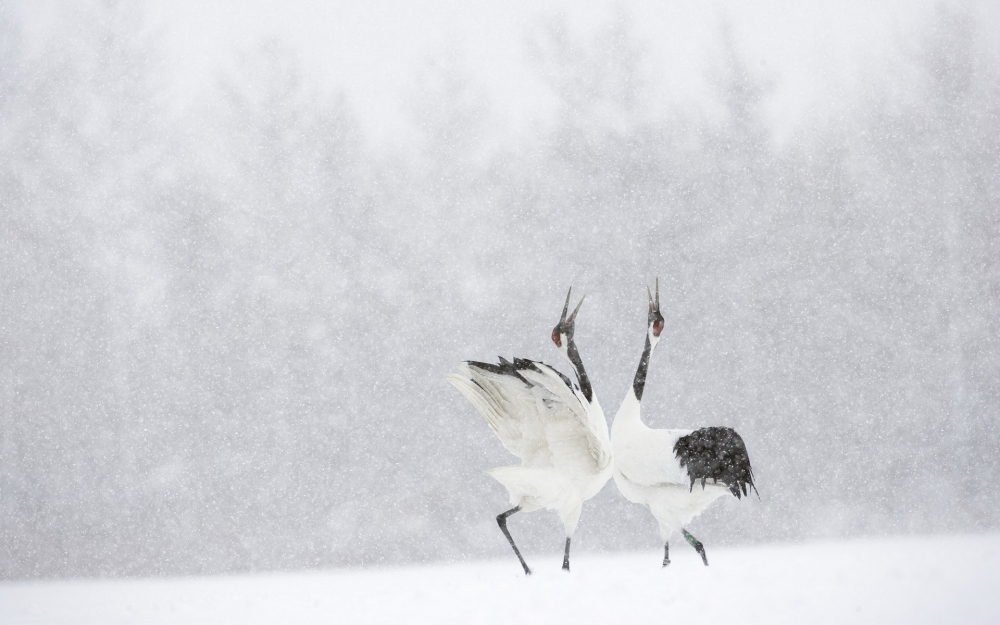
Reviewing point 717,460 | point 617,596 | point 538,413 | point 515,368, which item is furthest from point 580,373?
point 617,596

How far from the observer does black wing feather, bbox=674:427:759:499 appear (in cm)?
210

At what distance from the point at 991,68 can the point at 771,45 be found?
1.43 m

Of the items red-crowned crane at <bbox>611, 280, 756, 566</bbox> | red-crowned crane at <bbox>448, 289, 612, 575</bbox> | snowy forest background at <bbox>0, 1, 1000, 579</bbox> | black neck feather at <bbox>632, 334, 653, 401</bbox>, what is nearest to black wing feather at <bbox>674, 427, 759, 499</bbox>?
red-crowned crane at <bbox>611, 280, 756, 566</bbox>

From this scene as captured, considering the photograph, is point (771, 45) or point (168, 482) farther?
point (771, 45)

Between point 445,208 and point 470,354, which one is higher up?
point 445,208

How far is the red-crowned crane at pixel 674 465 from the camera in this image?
2111mm

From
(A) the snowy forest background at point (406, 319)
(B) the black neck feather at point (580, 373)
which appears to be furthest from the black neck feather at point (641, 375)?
(A) the snowy forest background at point (406, 319)

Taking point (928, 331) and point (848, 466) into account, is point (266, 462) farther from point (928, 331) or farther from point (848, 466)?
point (928, 331)

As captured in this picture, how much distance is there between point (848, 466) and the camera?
5.43 metres

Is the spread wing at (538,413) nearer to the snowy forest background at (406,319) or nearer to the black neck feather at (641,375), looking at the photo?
the black neck feather at (641,375)

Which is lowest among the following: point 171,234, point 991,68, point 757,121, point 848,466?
point 848,466

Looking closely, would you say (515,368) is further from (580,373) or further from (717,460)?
(717,460)

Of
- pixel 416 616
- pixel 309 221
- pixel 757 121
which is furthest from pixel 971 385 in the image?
pixel 416 616

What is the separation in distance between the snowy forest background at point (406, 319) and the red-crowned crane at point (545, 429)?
9.79 ft
